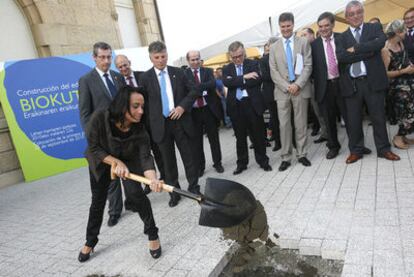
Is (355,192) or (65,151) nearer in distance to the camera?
(355,192)

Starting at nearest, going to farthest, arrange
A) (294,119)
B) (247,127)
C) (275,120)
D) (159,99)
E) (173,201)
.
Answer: (159,99)
(173,201)
(294,119)
(247,127)
(275,120)

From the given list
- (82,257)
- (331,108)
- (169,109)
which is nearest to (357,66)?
(331,108)

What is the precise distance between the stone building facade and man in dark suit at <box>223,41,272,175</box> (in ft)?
17.2

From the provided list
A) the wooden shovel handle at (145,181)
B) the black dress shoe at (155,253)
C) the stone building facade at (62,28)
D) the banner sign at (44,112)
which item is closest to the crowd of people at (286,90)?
the black dress shoe at (155,253)

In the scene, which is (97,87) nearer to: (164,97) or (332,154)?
(164,97)

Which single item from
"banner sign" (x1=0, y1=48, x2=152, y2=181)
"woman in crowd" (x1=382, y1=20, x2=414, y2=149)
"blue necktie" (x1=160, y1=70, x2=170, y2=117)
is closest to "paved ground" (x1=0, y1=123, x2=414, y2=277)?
"woman in crowd" (x1=382, y1=20, x2=414, y2=149)

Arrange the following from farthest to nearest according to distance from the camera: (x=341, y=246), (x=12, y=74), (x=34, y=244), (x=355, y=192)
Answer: (x=12, y=74) → (x=34, y=244) → (x=355, y=192) → (x=341, y=246)

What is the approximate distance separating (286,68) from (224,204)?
278cm

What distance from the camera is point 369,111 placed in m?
4.71

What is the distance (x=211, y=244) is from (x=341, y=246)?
3.84 feet

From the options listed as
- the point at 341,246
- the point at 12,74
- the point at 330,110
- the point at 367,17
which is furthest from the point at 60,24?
the point at 341,246

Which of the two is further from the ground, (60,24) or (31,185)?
(60,24)

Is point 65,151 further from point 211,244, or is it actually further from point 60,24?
point 211,244

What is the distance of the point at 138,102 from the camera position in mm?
2893
